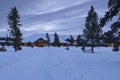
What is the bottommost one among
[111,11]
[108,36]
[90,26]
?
[108,36]

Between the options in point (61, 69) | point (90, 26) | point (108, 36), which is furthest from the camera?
point (90, 26)

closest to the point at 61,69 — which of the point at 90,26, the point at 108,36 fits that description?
the point at 108,36

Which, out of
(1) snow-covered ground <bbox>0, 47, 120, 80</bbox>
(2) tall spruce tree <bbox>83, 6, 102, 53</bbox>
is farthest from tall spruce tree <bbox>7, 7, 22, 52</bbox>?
(1) snow-covered ground <bbox>0, 47, 120, 80</bbox>

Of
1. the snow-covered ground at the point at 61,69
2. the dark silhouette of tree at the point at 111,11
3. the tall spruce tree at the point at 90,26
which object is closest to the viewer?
the snow-covered ground at the point at 61,69

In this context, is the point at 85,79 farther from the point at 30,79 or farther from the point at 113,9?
the point at 113,9

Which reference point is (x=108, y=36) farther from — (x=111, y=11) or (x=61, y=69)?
(x=61, y=69)

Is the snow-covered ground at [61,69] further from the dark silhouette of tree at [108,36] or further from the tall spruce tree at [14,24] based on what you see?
the tall spruce tree at [14,24]

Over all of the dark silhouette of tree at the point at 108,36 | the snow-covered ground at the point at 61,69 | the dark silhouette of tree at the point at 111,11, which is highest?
the dark silhouette of tree at the point at 111,11

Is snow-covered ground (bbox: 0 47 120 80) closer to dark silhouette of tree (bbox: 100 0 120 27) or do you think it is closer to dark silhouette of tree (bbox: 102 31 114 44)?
dark silhouette of tree (bbox: 102 31 114 44)

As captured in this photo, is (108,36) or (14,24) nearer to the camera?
(108,36)

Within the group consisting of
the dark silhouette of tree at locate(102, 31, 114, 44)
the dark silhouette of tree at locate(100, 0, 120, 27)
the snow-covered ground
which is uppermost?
the dark silhouette of tree at locate(100, 0, 120, 27)

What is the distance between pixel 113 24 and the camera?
19.1 m

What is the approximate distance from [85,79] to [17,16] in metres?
49.0

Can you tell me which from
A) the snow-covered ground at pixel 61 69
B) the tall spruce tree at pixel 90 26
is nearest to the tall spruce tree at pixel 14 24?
the tall spruce tree at pixel 90 26
